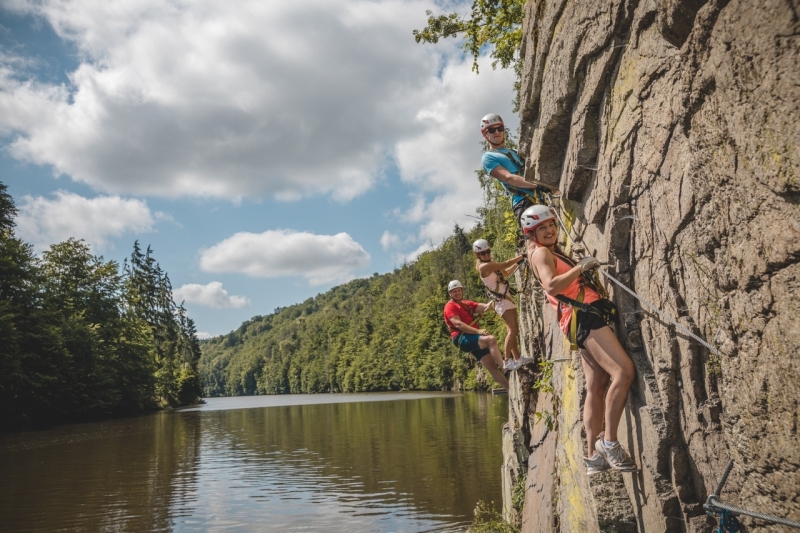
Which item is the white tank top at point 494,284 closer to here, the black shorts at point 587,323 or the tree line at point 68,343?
the black shorts at point 587,323

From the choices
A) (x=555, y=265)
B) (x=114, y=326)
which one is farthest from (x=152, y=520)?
(x=114, y=326)

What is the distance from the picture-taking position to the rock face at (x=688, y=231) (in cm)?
352

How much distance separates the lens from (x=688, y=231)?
4.46m

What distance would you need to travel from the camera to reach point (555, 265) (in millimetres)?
5395

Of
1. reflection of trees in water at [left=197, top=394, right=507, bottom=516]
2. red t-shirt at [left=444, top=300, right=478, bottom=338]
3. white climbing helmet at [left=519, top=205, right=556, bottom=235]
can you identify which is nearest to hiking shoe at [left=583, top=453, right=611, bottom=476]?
white climbing helmet at [left=519, top=205, right=556, bottom=235]

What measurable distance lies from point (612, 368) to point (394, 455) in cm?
1621

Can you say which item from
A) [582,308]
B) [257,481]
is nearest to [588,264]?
[582,308]

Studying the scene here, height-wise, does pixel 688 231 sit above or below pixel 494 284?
below

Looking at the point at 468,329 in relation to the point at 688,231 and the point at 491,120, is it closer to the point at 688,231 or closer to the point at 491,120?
the point at 491,120

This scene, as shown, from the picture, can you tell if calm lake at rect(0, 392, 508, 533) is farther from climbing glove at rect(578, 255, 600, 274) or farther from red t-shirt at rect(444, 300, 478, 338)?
climbing glove at rect(578, 255, 600, 274)

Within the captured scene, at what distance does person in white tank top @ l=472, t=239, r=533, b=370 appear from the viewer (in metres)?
9.27

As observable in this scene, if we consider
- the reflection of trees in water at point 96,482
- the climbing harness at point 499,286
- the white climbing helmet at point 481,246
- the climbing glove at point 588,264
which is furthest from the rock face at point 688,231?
the reflection of trees in water at point 96,482

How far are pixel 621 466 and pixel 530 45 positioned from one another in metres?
5.97

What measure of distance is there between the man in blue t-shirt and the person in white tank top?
151cm
